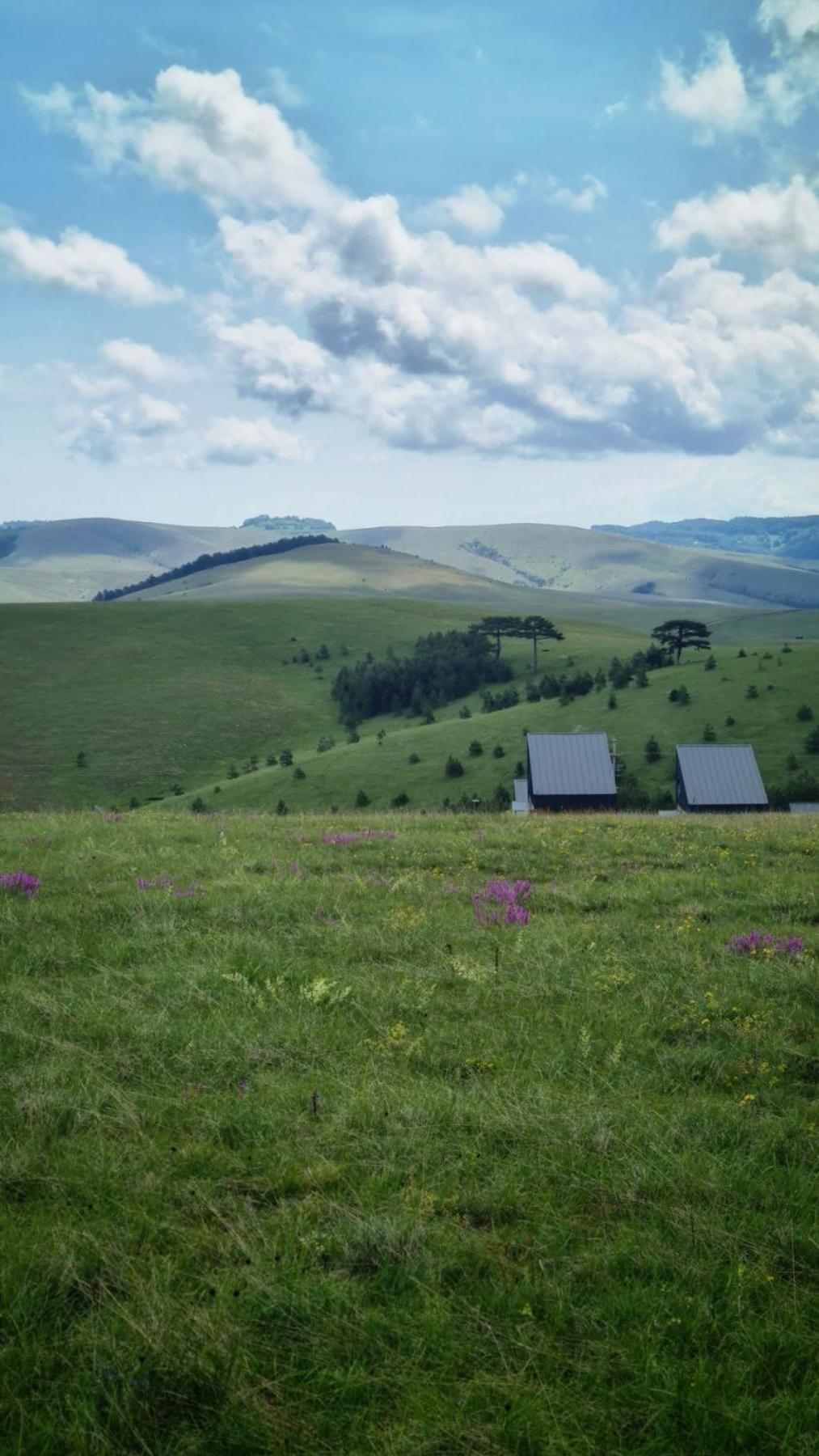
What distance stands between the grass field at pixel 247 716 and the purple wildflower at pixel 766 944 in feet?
249

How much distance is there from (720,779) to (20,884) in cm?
5562

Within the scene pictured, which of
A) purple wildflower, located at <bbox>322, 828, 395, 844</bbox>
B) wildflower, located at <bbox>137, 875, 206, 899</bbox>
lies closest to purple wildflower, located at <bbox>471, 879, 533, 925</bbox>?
purple wildflower, located at <bbox>322, 828, 395, 844</bbox>

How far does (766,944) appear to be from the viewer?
1111cm

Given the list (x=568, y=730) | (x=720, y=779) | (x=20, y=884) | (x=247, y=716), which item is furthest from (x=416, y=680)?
(x=20, y=884)

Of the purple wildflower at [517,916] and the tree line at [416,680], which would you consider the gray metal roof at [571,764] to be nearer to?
the purple wildflower at [517,916]

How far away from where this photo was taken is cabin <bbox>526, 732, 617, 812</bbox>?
56.6 m

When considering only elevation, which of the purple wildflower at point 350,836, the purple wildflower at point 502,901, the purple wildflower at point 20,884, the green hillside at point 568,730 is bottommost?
the green hillside at point 568,730

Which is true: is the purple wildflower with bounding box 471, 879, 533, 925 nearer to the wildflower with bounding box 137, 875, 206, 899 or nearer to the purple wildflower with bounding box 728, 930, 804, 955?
the purple wildflower with bounding box 728, 930, 804, 955

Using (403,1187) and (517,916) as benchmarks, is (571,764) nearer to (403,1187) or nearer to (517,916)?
(517,916)

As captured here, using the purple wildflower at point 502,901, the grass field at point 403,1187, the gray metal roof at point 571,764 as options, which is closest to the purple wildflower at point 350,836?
the purple wildflower at point 502,901

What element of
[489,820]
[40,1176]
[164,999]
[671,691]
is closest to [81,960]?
[164,999]

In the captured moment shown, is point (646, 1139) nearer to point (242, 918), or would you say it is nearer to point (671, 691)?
point (242, 918)

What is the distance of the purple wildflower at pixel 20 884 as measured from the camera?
507 inches

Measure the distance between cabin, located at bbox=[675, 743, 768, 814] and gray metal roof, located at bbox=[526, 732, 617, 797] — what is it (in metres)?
7.00
